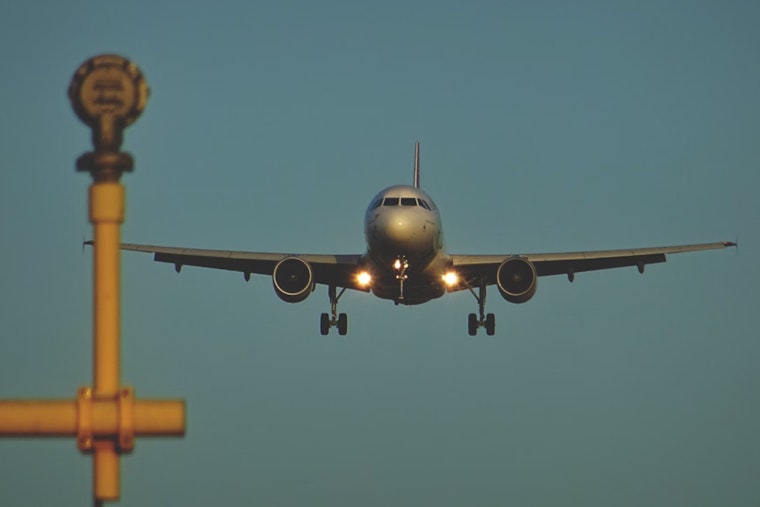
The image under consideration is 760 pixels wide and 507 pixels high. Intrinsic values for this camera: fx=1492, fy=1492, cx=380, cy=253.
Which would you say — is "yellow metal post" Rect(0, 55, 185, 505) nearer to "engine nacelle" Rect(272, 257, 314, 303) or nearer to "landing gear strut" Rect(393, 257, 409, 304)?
"landing gear strut" Rect(393, 257, 409, 304)

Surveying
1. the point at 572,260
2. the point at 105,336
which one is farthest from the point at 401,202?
the point at 105,336

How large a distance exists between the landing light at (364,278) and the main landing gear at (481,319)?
162 inches

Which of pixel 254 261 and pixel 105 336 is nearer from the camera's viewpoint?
pixel 105 336

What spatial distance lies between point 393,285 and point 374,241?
2.80m

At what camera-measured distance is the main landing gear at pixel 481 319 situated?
4742cm

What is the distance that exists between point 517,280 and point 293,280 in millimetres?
6624

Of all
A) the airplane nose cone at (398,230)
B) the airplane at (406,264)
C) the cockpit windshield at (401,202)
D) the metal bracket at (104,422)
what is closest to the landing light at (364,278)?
the airplane at (406,264)

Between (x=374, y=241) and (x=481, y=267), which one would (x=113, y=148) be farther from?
(x=481, y=267)

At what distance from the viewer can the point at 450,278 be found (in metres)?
44.9

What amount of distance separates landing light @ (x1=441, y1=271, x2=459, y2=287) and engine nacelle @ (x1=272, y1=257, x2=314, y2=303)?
4017 mm

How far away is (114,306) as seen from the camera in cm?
1006

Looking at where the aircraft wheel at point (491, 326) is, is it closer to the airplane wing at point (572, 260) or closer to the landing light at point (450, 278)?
the airplane wing at point (572, 260)

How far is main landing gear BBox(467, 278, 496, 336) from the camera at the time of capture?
47.4m

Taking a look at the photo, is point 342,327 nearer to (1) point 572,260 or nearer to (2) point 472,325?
(2) point 472,325
